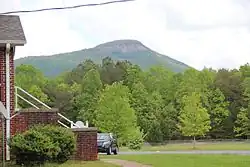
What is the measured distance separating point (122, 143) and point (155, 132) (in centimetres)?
2266

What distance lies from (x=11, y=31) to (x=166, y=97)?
7101cm

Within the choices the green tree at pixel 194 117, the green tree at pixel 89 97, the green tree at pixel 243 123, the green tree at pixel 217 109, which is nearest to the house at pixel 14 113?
the green tree at pixel 194 117

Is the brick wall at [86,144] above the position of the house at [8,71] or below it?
below

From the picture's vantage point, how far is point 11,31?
1978cm

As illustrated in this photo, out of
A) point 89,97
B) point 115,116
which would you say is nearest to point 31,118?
point 115,116

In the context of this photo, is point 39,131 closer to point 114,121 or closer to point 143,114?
point 114,121

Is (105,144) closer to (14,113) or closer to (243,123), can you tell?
(14,113)

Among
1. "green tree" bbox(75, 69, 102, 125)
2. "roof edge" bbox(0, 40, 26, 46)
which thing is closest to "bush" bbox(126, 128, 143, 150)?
"green tree" bbox(75, 69, 102, 125)

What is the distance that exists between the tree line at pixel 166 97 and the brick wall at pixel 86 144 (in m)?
46.6

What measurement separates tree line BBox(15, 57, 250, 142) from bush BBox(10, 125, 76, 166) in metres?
48.4

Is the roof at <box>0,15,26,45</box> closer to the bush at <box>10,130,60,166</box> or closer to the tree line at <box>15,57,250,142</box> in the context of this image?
the bush at <box>10,130,60,166</box>

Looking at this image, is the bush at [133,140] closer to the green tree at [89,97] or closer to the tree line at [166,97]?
the tree line at [166,97]

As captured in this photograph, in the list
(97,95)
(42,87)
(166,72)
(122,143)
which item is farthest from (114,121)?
(166,72)

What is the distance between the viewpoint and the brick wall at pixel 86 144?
809 inches
